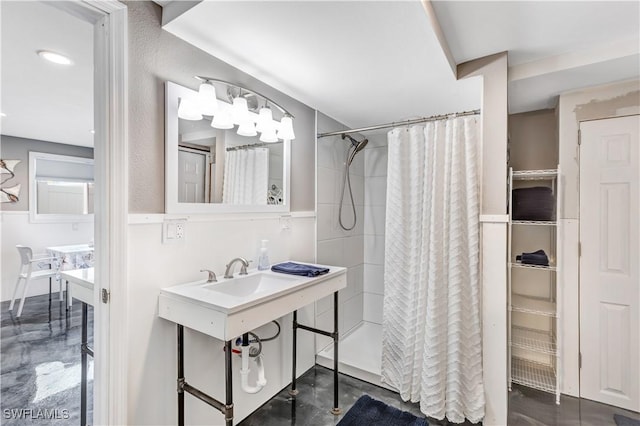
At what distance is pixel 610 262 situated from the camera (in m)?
2.03

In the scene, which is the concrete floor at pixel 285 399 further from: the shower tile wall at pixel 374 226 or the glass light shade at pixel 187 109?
the glass light shade at pixel 187 109

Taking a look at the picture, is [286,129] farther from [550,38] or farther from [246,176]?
[550,38]

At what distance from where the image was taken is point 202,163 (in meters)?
1.61

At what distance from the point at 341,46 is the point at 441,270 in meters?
1.43

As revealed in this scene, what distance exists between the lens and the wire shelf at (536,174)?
2.16m

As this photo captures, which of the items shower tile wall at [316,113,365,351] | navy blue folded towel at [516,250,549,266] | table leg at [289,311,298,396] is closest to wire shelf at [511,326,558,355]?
navy blue folded towel at [516,250,549,266]

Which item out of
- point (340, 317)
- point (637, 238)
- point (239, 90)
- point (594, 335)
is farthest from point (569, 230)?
point (239, 90)

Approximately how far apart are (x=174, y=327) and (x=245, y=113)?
1.24 meters

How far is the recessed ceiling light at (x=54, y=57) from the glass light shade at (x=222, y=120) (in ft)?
3.83

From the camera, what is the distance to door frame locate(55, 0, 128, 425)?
1.24m

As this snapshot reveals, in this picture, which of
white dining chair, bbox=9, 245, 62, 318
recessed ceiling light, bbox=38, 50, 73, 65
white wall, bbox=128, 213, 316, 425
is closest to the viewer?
white wall, bbox=128, 213, 316, 425

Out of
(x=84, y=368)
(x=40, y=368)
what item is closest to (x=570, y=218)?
(x=84, y=368)

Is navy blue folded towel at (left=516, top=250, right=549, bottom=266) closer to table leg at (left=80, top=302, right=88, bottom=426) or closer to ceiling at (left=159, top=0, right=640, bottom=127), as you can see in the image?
ceiling at (left=159, top=0, right=640, bottom=127)

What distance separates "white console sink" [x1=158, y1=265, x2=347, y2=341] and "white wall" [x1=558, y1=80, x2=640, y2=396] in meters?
1.86
